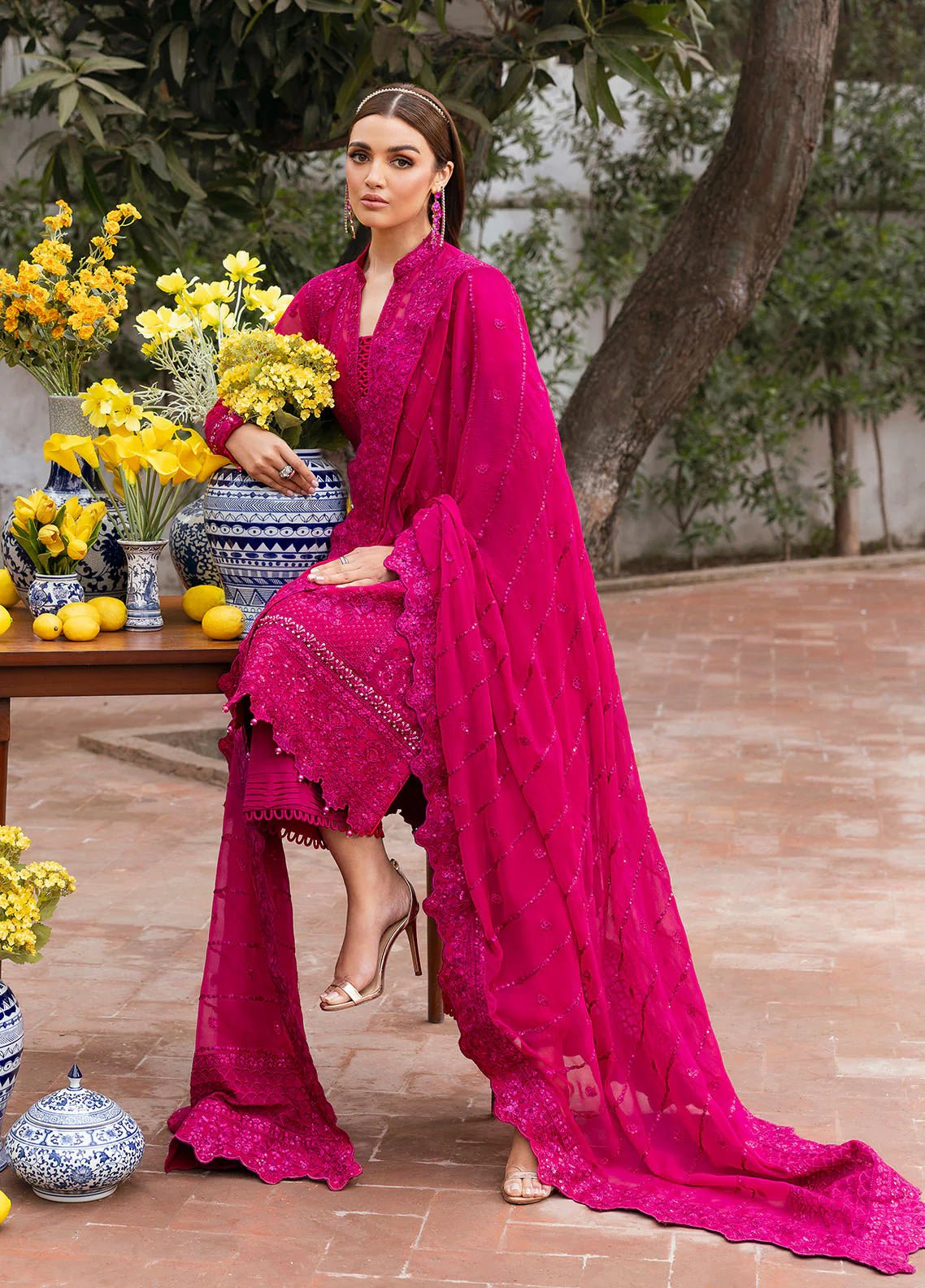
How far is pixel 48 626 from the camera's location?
10.2ft

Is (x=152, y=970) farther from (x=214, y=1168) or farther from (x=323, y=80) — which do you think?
(x=323, y=80)

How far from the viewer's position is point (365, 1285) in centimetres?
262

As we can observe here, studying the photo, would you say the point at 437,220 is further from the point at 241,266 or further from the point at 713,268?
the point at 713,268

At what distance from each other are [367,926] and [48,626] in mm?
774

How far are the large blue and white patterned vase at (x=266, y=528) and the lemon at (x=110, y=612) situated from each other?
21cm

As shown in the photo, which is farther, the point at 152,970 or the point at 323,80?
the point at 323,80

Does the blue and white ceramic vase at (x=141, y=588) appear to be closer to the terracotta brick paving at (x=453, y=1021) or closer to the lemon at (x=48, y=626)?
the lemon at (x=48, y=626)

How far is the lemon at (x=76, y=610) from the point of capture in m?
3.13

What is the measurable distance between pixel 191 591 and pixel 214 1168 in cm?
106

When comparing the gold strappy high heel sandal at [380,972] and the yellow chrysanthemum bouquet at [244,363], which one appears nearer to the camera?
the gold strappy high heel sandal at [380,972]

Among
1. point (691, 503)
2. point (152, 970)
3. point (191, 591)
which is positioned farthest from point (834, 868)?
point (691, 503)

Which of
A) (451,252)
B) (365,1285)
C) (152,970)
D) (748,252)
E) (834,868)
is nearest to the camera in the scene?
(365,1285)

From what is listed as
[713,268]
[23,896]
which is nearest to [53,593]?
[23,896]

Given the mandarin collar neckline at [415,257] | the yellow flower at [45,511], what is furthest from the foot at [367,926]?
the mandarin collar neckline at [415,257]
